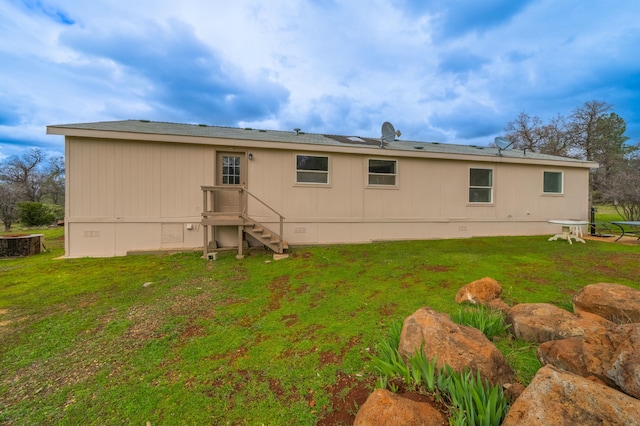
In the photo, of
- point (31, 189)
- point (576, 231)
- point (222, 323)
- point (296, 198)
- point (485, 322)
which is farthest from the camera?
point (31, 189)

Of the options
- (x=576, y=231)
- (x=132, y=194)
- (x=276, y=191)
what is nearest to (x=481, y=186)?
(x=576, y=231)

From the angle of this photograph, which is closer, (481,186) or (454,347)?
(454,347)

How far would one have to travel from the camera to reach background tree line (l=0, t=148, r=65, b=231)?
1220 centimetres

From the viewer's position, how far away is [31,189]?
15.9 m

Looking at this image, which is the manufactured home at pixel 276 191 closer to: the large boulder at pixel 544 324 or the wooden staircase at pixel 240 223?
the wooden staircase at pixel 240 223

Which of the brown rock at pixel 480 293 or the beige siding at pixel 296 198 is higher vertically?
the beige siding at pixel 296 198

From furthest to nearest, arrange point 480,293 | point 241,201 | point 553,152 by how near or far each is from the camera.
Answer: point 553,152 < point 241,201 < point 480,293

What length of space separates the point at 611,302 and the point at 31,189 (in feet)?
82.2

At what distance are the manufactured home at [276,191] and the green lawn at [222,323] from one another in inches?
37.9

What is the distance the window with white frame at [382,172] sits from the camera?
27.5 feet

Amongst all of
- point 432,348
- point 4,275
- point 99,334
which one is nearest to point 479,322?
point 432,348

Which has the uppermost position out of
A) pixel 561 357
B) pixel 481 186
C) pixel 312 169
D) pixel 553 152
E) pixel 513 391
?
pixel 553 152

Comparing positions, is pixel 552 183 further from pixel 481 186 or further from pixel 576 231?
pixel 481 186

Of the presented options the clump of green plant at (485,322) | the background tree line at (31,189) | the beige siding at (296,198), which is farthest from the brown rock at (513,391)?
the background tree line at (31,189)
